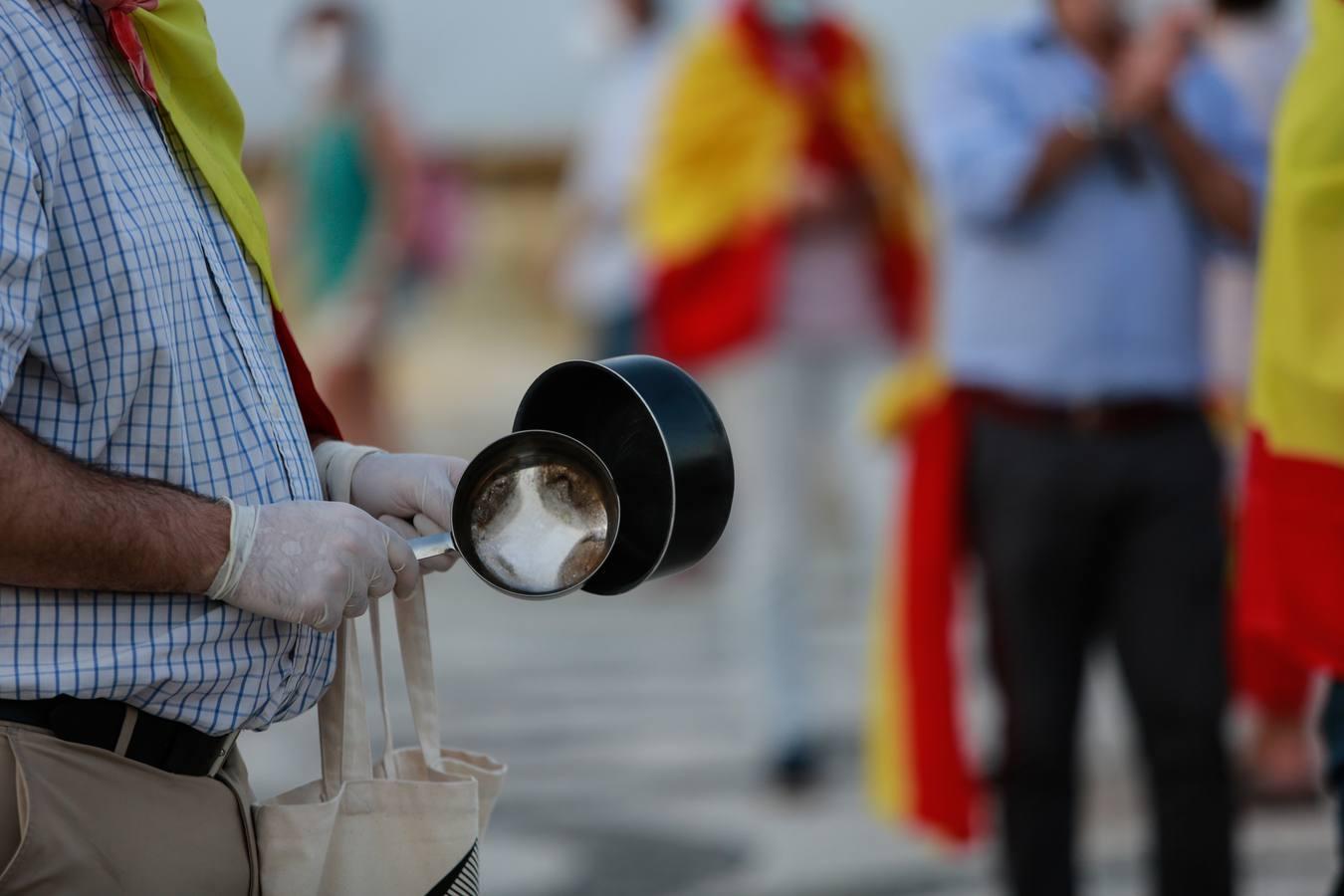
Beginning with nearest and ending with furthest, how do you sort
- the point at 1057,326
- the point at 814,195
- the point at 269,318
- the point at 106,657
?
the point at 106,657
the point at 269,318
the point at 1057,326
the point at 814,195

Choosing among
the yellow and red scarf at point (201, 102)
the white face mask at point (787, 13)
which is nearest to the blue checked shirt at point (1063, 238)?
the white face mask at point (787, 13)

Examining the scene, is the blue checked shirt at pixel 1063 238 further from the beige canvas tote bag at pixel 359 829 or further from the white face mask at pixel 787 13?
the beige canvas tote bag at pixel 359 829

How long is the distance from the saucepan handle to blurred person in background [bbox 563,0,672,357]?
18.5ft

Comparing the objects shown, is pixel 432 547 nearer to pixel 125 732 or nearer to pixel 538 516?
pixel 538 516

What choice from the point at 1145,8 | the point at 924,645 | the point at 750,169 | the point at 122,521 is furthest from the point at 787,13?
the point at 122,521

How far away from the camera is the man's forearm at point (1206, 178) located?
371 cm

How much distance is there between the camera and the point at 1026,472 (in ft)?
12.2

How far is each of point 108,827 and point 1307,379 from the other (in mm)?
1680

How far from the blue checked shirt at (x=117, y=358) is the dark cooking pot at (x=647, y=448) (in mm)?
283

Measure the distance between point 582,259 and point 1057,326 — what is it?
179 inches

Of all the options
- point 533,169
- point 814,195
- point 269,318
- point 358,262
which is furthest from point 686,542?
point 533,169

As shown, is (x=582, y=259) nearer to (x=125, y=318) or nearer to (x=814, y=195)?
(x=814, y=195)

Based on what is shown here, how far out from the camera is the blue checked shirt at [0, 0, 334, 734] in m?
1.66

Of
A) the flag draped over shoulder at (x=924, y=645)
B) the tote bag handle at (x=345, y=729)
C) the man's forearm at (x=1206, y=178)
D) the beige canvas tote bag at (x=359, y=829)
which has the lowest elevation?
the flag draped over shoulder at (x=924, y=645)
